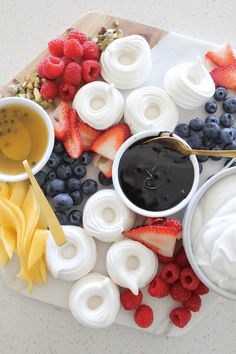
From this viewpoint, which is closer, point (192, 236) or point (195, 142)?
point (192, 236)

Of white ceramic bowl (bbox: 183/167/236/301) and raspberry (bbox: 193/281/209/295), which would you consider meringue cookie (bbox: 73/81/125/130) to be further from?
raspberry (bbox: 193/281/209/295)

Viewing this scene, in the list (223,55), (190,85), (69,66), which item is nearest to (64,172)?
(69,66)

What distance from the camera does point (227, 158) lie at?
1.29 metres

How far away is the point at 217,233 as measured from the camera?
3.58 ft

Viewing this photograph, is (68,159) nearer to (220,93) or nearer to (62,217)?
(62,217)

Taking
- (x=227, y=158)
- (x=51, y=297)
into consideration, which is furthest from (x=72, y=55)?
(x=51, y=297)

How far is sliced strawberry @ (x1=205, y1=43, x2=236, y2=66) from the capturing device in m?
1.31

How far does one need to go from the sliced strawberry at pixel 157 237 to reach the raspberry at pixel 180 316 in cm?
13

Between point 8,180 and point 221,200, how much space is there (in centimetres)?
46

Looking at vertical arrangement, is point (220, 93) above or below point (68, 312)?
above

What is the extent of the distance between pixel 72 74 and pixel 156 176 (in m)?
0.30

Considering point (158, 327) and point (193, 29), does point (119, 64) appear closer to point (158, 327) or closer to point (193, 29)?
point (193, 29)

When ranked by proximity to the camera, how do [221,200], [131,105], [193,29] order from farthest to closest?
[193,29] < [131,105] < [221,200]

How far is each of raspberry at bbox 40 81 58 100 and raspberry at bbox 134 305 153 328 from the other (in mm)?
520
